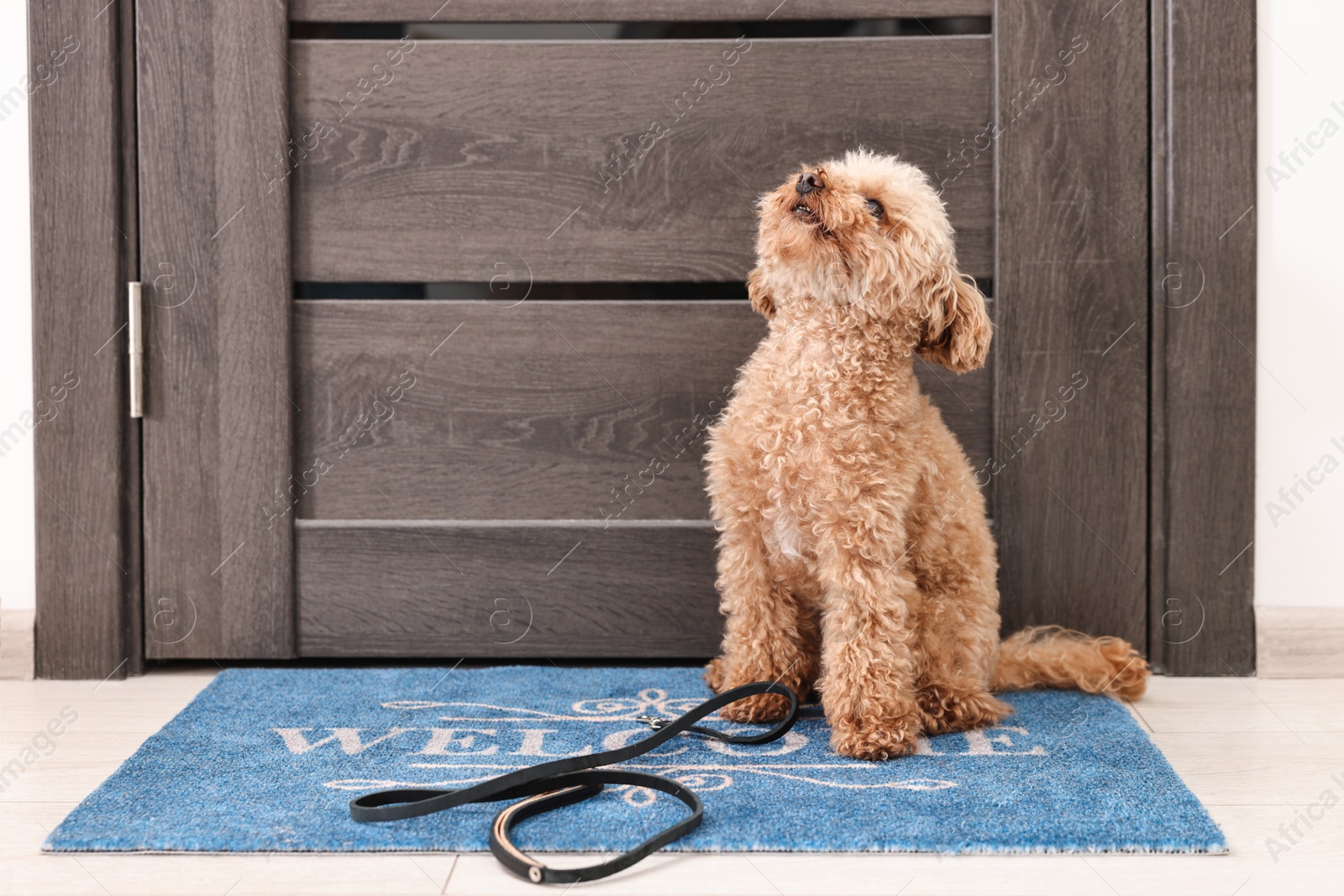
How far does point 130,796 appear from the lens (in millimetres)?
1175

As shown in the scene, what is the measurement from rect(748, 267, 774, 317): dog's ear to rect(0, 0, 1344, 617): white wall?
0.82 meters

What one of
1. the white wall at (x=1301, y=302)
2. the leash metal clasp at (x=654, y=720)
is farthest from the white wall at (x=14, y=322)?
the white wall at (x=1301, y=302)

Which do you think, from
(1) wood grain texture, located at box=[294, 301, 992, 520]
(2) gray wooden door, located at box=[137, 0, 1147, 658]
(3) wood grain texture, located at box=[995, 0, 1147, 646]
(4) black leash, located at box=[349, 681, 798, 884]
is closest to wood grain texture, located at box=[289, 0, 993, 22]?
(2) gray wooden door, located at box=[137, 0, 1147, 658]

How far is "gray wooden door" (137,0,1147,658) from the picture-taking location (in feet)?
5.49

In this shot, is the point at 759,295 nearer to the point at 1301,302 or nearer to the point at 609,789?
the point at 609,789

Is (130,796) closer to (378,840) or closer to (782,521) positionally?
(378,840)

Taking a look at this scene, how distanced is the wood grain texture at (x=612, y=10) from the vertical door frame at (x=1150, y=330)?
0.18m

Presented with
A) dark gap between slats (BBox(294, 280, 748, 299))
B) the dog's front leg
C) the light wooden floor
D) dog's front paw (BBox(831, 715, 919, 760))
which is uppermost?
dark gap between slats (BBox(294, 280, 748, 299))

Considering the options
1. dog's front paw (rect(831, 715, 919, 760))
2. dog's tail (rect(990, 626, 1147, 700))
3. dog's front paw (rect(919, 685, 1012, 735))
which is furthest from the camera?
dog's tail (rect(990, 626, 1147, 700))

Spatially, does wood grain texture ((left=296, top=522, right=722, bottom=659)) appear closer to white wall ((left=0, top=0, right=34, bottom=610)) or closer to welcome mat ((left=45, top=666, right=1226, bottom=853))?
welcome mat ((left=45, top=666, right=1226, bottom=853))

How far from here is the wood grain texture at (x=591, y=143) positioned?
5.50 ft

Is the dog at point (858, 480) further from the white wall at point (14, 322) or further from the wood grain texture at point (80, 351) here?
the white wall at point (14, 322)

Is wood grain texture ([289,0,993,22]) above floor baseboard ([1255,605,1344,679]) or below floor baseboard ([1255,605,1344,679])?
above

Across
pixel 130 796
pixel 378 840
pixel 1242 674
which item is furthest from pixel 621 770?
pixel 1242 674
